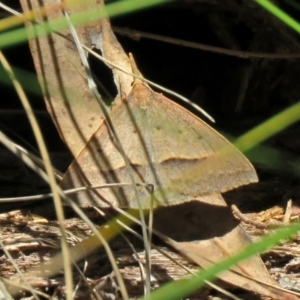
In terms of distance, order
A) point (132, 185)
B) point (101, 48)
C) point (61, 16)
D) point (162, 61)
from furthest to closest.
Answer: point (162, 61), point (101, 48), point (61, 16), point (132, 185)

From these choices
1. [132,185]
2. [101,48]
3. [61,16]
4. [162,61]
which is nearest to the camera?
[132,185]

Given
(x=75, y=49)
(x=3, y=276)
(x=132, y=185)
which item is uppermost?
(x=75, y=49)

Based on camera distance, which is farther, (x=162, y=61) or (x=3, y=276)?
(x=162, y=61)

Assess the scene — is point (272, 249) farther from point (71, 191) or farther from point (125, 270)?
point (71, 191)

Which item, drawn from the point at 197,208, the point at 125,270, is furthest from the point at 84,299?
the point at 197,208

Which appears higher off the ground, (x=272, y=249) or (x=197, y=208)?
(x=197, y=208)

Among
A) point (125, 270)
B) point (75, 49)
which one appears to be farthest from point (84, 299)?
point (75, 49)

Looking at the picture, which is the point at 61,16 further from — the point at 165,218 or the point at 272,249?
the point at 272,249
